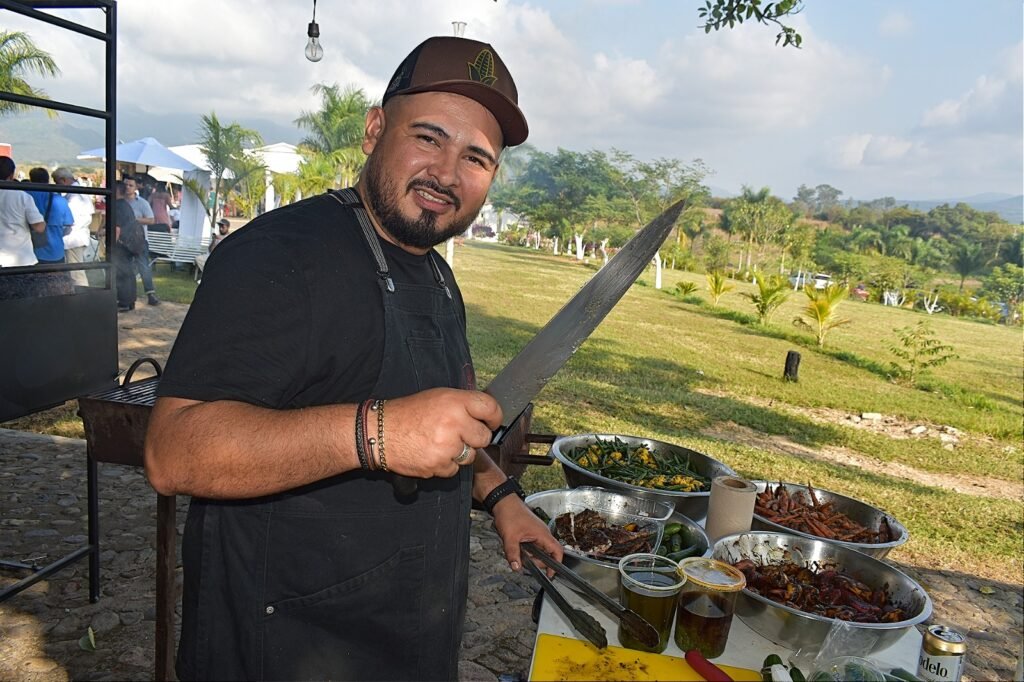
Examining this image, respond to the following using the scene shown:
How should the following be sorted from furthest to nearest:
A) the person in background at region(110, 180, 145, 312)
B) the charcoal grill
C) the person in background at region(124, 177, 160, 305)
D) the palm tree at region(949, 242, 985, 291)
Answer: the palm tree at region(949, 242, 985, 291)
the person in background at region(124, 177, 160, 305)
the person in background at region(110, 180, 145, 312)
the charcoal grill

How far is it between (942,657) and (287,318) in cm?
186

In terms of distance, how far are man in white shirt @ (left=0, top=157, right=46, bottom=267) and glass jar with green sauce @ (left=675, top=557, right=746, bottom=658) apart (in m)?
7.34

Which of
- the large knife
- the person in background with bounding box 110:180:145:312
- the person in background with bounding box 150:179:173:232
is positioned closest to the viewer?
the large knife

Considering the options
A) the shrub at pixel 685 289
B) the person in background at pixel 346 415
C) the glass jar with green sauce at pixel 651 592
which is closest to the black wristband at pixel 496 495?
the person in background at pixel 346 415

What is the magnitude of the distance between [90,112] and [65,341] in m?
1.27

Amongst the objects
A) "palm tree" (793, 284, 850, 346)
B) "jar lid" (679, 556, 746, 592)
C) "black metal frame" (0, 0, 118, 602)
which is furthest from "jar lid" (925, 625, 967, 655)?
"palm tree" (793, 284, 850, 346)

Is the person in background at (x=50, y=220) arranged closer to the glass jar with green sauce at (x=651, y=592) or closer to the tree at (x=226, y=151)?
the glass jar with green sauce at (x=651, y=592)

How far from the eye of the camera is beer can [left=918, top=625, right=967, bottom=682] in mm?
1824

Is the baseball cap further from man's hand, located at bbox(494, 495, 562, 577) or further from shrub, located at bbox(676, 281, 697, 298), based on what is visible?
shrub, located at bbox(676, 281, 697, 298)

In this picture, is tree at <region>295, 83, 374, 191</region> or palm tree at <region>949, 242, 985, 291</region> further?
palm tree at <region>949, 242, 985, 291</region>

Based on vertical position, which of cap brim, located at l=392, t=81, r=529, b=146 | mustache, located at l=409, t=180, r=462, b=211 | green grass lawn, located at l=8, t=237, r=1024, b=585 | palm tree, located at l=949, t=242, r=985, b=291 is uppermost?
palm tree, located at l=949, t=242, r=985, b=291

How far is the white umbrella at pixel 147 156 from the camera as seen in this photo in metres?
19.2

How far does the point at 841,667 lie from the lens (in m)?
1.75

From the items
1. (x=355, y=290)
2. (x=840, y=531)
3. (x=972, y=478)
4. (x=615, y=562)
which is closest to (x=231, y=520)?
(x=355, y=290)
